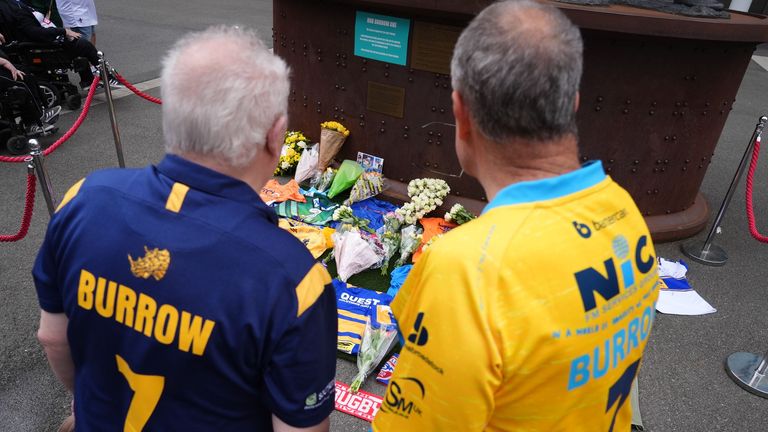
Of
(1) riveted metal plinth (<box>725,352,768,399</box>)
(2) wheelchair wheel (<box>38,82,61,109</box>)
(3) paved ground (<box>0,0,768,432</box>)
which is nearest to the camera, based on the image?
(3) paved ground (<box>0,0,768,432</box>)

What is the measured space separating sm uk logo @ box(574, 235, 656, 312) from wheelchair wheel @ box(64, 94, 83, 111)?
25.1 ft

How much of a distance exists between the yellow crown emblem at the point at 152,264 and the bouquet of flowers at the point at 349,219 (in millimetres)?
3382

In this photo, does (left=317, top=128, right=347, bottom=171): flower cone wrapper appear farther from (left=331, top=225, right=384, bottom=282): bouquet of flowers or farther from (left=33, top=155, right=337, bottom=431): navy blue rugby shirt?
(left=33, top=155, right=337, bottom=431): navy blue rugby shirt

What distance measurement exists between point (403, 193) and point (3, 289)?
337cm

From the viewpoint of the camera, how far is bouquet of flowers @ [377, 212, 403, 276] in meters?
4.25

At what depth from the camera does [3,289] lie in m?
3.65

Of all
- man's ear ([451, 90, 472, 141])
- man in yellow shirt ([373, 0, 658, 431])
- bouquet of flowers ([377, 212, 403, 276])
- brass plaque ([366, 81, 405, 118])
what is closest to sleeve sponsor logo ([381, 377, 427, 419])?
man in yellow shirt ([373, 0, 658, 431])

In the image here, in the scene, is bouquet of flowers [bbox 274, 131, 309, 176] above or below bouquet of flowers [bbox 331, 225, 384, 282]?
above

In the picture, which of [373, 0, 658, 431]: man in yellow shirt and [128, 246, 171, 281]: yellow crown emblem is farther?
[128, 246, 171, 281]: yellow crown emblem

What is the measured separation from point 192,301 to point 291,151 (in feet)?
14.8

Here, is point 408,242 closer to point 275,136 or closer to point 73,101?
point 275,136

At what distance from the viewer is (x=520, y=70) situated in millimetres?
1083

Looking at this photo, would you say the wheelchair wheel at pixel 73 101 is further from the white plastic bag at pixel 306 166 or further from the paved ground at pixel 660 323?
the white plastic bag at pixel 306 166

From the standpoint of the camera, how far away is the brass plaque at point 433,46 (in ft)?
14.2
